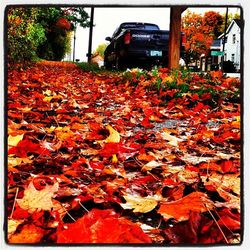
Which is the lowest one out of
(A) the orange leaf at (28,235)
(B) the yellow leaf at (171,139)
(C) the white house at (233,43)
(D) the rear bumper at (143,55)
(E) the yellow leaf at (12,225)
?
(A) the orange leaf at (28,235)

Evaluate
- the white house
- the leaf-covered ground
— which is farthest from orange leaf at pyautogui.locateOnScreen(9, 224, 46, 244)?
the white house

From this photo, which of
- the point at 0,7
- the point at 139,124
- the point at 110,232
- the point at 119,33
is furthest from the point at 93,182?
the point at 139,124

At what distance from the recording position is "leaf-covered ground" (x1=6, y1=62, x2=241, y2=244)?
0.92 meters

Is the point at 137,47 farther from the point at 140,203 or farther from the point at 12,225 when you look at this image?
the point at 12,225

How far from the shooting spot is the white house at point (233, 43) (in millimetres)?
953

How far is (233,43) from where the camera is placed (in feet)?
3.31

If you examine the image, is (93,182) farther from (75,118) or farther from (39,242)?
(75,118)

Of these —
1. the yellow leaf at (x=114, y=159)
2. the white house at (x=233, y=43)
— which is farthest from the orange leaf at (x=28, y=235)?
the white house at (x=233, y=43)

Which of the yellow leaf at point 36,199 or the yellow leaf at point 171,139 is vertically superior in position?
the yellow leaf at point 171,139

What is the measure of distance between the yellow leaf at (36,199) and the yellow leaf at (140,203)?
0.20 metres

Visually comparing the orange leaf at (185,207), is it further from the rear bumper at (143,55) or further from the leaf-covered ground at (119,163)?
the rear bumper at (143,55)

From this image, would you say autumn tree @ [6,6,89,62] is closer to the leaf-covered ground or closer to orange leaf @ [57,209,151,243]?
the leaf-covered ground

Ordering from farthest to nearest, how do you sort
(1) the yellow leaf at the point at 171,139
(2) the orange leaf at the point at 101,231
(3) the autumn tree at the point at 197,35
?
(1) the yellow leaf at the point at 171,139, (3) the autumn tree at the point at 197,35, (2) the orange leaf at the point at 101,231

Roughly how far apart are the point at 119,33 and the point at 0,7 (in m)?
0.41
